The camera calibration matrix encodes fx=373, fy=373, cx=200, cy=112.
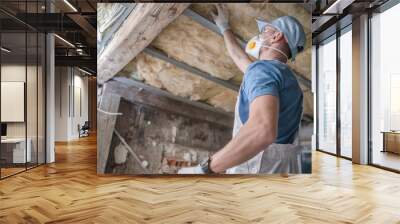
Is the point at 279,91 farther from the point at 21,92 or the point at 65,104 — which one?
the point at 65,104

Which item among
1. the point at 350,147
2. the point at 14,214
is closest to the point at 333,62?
the point at 350,147

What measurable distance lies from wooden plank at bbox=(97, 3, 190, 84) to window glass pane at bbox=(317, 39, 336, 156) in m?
5.46

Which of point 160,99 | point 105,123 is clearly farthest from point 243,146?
point 105,123

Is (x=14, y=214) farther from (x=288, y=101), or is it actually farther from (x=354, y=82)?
(x=354, y=82)

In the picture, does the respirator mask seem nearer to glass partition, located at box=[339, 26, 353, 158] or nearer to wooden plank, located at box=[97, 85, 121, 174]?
wooden plank, located at box=[97, 85, 121, 174]

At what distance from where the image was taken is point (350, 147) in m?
8.77

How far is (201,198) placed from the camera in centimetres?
482

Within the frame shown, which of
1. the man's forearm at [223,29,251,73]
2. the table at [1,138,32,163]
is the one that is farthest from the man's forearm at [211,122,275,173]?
the table at [1,138,32,163]

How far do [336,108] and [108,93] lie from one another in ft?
20.0

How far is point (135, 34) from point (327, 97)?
20.7ft

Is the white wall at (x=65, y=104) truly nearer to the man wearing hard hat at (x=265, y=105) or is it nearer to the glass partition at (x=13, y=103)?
the glass partition at (x=13, y=103)

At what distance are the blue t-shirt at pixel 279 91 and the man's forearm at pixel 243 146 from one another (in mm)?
185

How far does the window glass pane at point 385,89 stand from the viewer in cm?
707

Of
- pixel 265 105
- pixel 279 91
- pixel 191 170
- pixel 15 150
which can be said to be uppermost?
pixel 279 91
